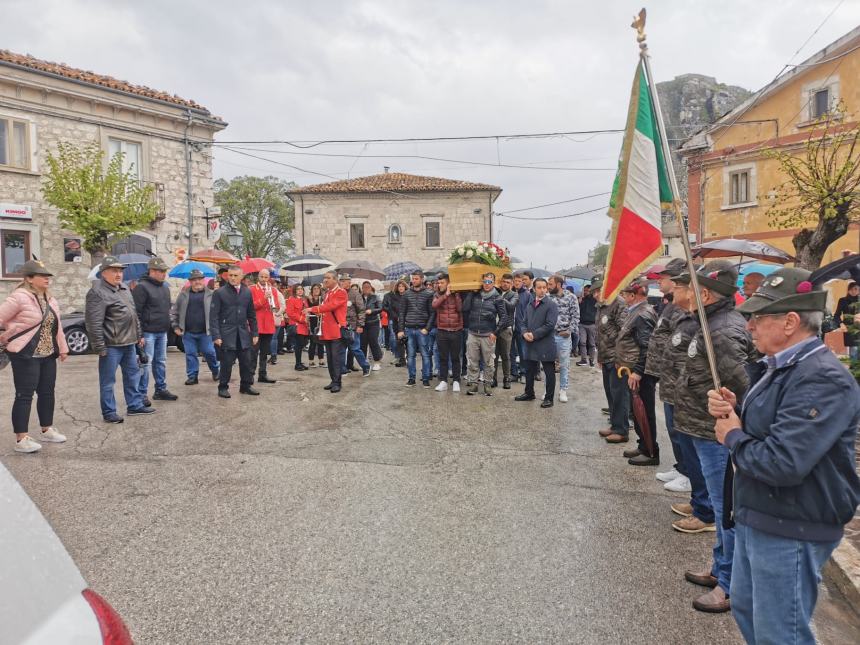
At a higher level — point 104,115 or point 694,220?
point 104,115

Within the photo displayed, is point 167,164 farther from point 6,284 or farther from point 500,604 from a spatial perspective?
point 500,604

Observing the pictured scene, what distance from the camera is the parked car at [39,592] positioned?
45.9 inches

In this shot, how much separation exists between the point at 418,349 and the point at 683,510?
6818mm

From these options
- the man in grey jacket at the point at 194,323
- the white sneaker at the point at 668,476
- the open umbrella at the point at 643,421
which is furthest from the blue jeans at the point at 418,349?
the white sneaker at the point at 668,476

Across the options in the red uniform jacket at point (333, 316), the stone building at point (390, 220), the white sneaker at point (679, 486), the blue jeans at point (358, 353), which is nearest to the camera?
the white sneaker at point (679, 486)

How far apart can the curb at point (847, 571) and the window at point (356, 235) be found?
108 feet

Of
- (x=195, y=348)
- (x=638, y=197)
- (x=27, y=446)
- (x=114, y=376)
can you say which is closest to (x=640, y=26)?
(x=638, y=197)

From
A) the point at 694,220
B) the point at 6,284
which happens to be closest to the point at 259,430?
the point at 6,284

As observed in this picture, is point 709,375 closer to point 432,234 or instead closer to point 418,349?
point 418,349

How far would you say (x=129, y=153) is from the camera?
20812 millimetres

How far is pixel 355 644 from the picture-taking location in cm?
265

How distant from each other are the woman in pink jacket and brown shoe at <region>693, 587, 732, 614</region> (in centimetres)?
594

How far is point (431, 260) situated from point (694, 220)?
15.0 m

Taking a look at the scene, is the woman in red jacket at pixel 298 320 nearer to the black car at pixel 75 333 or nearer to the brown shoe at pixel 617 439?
the black car at pixel 75 333
